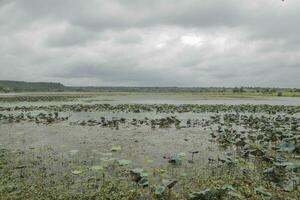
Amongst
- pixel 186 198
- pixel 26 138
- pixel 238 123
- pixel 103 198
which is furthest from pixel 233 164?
pixel 238 123

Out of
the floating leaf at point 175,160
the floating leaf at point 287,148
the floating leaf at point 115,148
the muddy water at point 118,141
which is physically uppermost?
the floating leaf at point 287,148

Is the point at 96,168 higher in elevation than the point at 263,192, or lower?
lower

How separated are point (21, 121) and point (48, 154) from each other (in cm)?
1521

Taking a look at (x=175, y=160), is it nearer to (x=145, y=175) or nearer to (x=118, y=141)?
(x=145, y=175)

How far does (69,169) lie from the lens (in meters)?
12.6

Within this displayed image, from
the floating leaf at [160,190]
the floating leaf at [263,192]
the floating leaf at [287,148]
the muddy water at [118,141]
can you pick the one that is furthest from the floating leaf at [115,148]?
the floating leaf at [263,192]

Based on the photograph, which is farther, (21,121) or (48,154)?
(21,121)

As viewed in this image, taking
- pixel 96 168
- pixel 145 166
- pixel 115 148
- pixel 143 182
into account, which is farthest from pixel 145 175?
pixel 115 148

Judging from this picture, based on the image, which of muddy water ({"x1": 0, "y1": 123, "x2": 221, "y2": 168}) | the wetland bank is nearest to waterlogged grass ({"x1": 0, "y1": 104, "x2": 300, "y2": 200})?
the wetland bank

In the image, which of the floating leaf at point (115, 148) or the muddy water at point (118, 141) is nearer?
the muddy water at point (118, 141)

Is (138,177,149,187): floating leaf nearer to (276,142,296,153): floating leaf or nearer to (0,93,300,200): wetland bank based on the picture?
(0,93,300,200): wetland bank

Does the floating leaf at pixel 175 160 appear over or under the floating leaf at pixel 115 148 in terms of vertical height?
over

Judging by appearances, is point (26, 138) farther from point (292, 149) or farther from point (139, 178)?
point (292, 149)

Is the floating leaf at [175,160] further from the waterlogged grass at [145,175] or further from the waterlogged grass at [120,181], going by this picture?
the waterlogged grass at [120,181]
